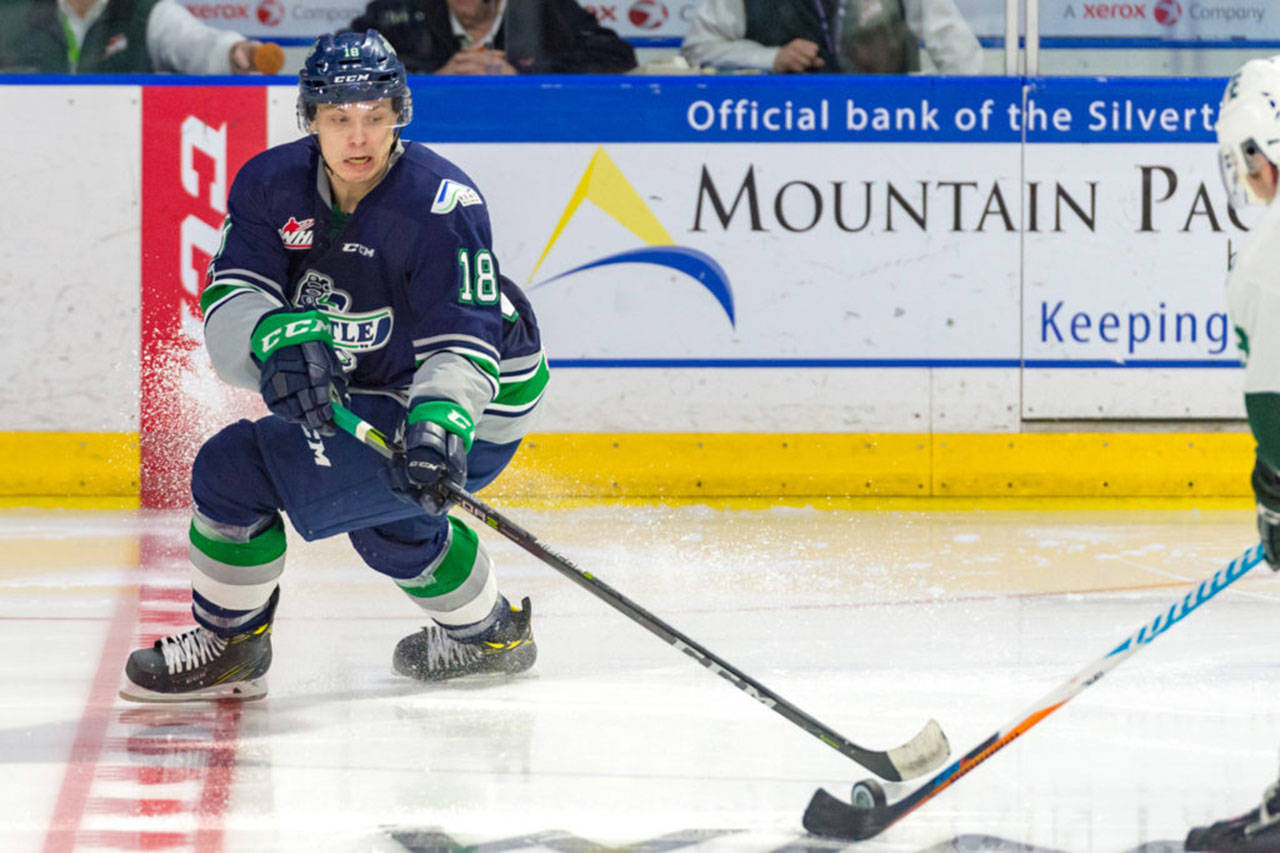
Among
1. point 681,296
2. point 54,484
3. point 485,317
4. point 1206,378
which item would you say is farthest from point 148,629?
point 1206,378

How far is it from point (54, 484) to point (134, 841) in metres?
2.83

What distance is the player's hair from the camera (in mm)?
1984

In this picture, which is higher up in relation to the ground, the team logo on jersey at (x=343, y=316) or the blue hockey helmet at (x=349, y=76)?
the blue hockey helmet at (x=349, y=76)

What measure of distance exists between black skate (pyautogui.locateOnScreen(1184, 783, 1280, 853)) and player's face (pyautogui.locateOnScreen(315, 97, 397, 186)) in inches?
56.7

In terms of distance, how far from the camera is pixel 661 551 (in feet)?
13.4

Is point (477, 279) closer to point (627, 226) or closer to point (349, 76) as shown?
point (349, 76)

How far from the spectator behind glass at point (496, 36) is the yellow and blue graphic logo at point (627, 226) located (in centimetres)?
29

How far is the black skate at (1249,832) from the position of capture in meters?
1.99

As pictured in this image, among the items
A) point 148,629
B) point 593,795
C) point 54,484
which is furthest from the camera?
point 54,484

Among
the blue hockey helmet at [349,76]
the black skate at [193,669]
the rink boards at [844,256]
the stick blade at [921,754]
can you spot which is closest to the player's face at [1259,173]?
the stick blade at [921,754]

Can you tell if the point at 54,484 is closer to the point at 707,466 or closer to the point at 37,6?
the point at 37,6

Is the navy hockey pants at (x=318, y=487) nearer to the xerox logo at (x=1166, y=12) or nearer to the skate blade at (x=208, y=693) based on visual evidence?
the skate blade at (x=208, y=693)

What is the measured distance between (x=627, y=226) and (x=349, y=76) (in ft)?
7.25

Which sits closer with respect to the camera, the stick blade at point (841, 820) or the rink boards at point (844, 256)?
the stick blade at point (841, 820)
